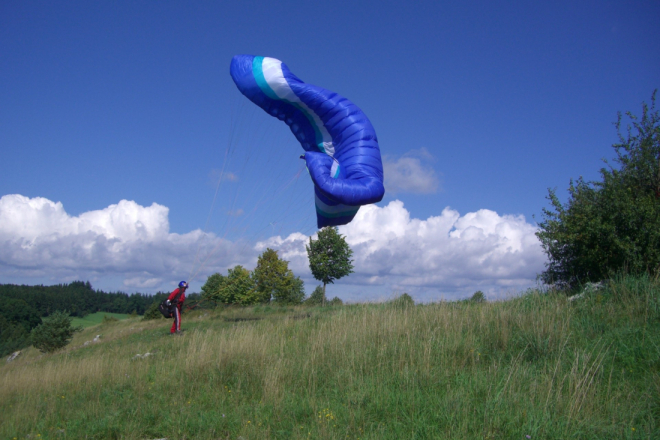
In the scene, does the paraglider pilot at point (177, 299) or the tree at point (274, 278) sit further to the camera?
the tree at point (274, 278)

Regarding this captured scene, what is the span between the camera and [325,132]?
32.2 feet

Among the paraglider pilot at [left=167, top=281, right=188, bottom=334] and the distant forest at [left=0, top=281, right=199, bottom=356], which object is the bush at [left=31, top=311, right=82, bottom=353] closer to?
the paraglider pilot at [left=167, top=281, right=188, bottom=334]

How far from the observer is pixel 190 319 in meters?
19.0

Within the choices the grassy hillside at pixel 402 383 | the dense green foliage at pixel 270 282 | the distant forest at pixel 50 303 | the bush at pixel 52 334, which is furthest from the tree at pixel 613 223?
the distant forest at pixel 50 303

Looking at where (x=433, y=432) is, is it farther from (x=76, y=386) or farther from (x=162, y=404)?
(x=76, y=386)

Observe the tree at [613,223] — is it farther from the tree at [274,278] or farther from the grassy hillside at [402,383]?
the tree at [274,278]

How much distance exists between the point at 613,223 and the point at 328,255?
18075 mm

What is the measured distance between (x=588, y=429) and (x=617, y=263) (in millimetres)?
6604

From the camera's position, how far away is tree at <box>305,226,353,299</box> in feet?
84.0

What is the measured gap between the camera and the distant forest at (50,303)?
78.4m

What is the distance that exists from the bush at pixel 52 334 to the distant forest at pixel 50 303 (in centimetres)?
5521

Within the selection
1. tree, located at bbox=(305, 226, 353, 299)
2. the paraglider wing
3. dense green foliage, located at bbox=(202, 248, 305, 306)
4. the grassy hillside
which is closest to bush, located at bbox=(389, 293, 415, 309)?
the grassy hillside

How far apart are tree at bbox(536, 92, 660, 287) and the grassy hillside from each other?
1.65m

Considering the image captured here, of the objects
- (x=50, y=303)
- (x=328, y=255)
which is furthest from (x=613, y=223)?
(x=50, y=303)
